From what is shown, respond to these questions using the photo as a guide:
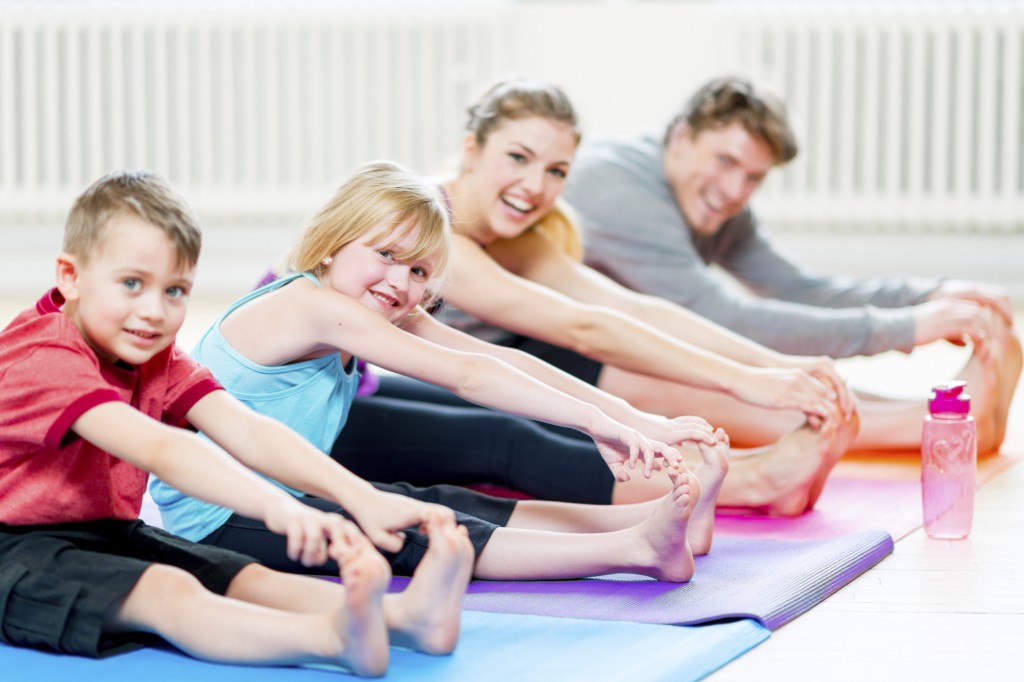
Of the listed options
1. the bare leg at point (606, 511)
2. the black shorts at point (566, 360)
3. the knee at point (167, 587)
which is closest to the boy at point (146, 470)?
the knee at point (167, 587)

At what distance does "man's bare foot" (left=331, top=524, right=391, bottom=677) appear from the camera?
1.13m

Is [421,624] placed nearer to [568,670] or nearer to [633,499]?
[568,670]

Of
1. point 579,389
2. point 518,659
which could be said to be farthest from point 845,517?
point 518,659

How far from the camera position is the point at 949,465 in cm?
186

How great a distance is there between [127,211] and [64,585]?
13.8 inches

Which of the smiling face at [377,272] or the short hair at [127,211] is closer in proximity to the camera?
the short hair at [127,211]

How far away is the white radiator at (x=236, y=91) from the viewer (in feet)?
14.5

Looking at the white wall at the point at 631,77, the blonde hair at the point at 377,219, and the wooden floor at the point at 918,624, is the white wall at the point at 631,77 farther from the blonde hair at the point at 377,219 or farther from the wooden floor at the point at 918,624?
the blonde hair at the point at 377,219

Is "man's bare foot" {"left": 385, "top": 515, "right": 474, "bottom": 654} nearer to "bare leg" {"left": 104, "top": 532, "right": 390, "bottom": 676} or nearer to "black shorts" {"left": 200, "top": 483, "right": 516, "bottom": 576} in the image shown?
"bare leg" {"left": 104, "top": 532, "right": 390, "bottom": 676}

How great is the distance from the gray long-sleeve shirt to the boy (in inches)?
50.2

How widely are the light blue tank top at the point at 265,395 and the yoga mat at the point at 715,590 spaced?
8.4 inches

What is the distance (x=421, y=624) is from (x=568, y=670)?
0.14 m

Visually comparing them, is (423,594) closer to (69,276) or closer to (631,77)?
(69,276)

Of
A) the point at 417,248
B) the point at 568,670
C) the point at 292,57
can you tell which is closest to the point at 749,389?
the point at 417,248
